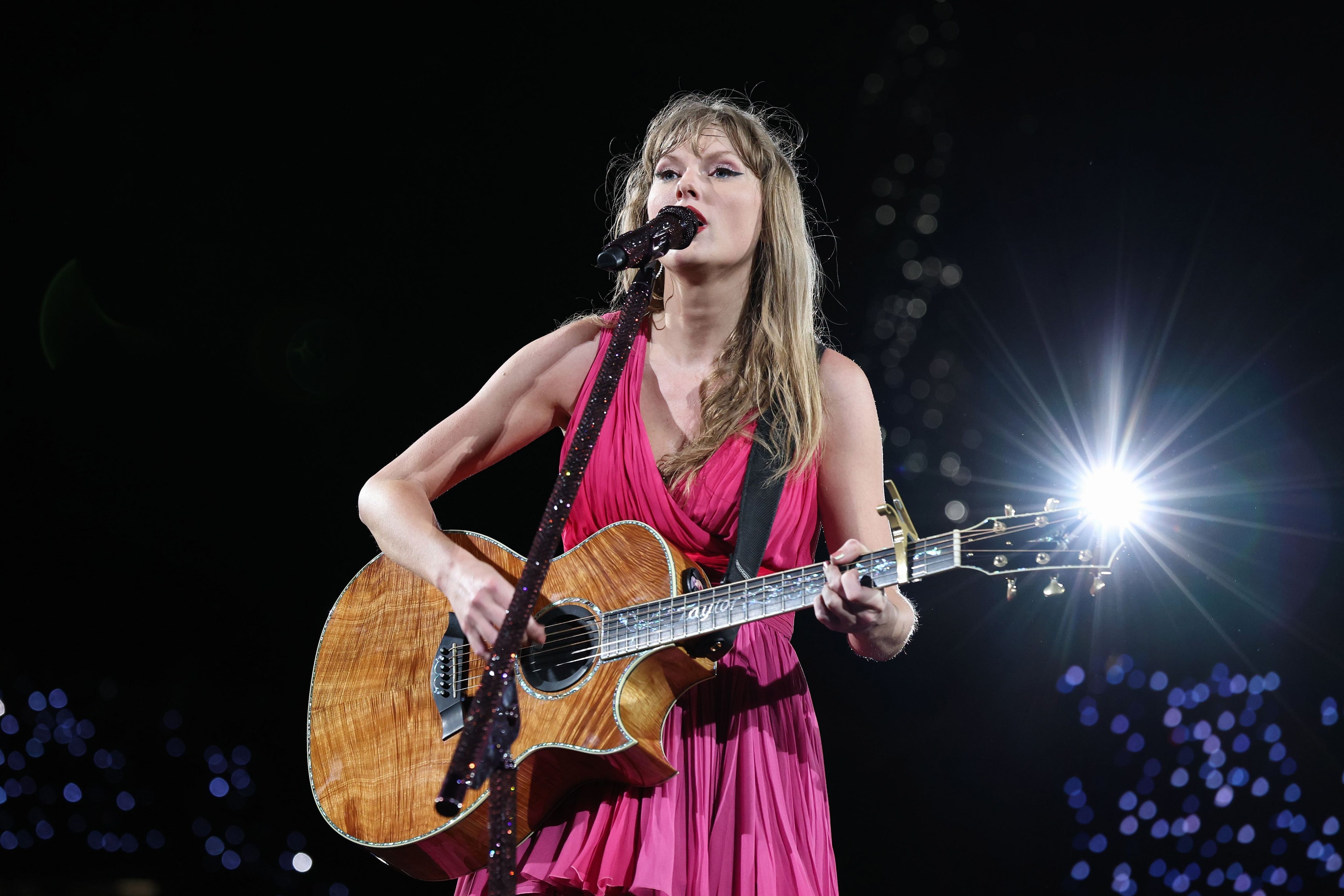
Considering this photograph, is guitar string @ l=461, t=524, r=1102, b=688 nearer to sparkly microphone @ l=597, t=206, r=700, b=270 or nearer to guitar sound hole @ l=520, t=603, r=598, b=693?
guitar sound hole @ l=520, t=603, r=598, b=693

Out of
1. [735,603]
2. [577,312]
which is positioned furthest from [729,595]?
[577,312]

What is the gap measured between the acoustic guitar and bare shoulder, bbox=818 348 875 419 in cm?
59

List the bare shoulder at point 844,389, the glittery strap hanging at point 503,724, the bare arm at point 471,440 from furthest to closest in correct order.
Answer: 1. the bare shoulder at point 844,389
2. the bare arm at point 471,440
3. the glittery strap hanging at point 503,724

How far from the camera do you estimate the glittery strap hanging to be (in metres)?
1.37

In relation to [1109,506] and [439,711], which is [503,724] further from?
[1109,506]

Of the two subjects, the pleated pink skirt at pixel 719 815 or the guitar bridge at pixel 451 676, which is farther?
the guitar bridge at pixel 451 676

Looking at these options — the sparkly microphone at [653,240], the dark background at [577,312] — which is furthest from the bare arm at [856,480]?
the dark background at [577,312]

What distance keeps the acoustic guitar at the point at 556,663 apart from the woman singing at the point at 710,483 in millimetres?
93

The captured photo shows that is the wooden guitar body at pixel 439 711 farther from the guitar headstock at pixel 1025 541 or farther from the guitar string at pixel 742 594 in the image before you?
the guitar headstock at pixel 1025 541

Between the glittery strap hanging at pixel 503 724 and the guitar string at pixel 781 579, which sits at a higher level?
the guitar string at pixel 781 579

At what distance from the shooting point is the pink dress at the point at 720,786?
6.20 feet

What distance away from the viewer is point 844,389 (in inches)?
97.9

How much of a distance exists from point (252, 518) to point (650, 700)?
11.4ft

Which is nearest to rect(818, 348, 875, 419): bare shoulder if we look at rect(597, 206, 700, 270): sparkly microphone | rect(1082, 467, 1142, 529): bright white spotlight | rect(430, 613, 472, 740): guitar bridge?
rect(597, 206, 700, 270): sparkly microphone
